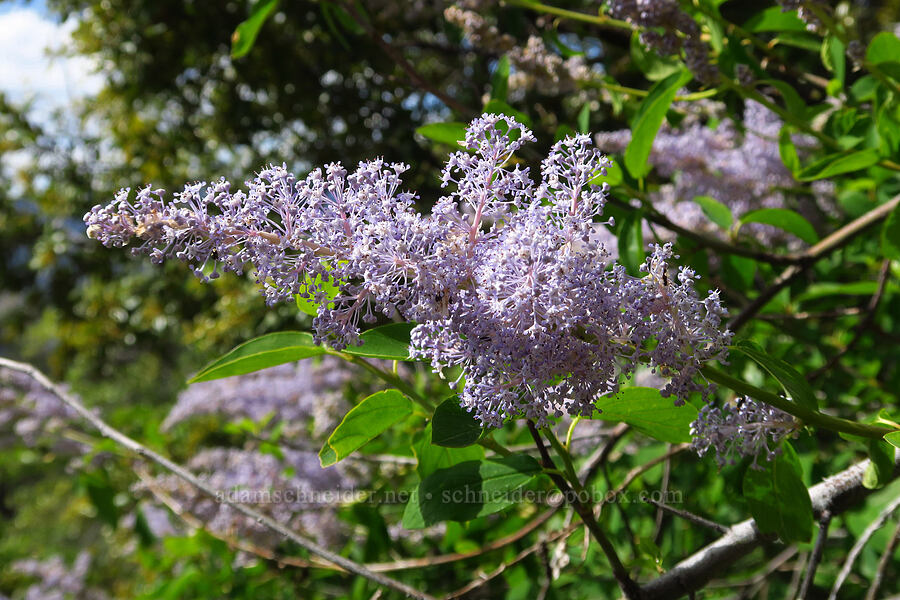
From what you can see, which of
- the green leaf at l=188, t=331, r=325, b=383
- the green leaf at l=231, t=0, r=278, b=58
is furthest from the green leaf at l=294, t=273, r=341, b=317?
the green leaf at l=231, t=0, r=278, b=58

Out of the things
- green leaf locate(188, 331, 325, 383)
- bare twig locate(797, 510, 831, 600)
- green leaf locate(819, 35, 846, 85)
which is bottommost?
bare twig locate(797, 510, 831, 600)

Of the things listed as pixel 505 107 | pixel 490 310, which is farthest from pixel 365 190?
pixel 505 107

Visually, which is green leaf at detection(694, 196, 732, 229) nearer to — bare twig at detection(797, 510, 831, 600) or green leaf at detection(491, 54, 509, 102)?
green leaf at detection(491, 54, 509, 102)

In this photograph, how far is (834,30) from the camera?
1255 mm

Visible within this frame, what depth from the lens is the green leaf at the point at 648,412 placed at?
Result: 908 mm

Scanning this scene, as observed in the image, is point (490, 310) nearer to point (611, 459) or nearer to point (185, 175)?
point (611, 459)

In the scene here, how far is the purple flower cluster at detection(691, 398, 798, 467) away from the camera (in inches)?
31.8

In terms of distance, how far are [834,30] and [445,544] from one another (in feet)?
4.56

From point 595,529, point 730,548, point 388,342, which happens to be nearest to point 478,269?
point 388,342

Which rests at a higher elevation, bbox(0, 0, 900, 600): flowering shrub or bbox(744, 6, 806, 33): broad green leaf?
bbox(744, 6, 806, 33): broad green leaf

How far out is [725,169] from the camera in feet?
6.83

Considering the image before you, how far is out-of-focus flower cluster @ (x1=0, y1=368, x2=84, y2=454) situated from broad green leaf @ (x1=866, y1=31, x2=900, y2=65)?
2966 mm

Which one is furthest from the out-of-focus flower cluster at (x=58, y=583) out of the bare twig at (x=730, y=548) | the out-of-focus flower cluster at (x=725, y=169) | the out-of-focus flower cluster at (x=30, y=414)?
the bare twig at (x=730, y=548)

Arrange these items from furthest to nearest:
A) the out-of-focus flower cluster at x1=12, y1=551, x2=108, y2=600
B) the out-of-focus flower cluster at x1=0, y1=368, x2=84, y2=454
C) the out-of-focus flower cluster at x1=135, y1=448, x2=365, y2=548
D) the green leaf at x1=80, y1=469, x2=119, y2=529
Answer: the out-of-focus flower cluster at x1=12, y1=551, x2=108, y2=600, the out-of-focus flower cluster at x1=0, y1=368, x2=84, y2=454, the green leaf at x1=80, y1=469, x2=119, y2=529, the out-of-focus flower cluster at x1=135, y1=448, x2=365, y2=548
